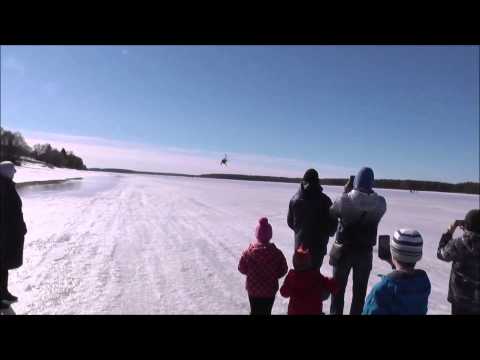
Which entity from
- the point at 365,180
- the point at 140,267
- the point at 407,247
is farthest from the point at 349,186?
the point at 140,267

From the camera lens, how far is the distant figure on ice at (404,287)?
1.98m

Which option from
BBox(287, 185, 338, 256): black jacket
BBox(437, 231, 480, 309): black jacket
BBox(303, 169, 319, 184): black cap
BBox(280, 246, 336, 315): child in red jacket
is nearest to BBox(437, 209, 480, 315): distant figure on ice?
BBox(437, 231, 480, 309): black jacket

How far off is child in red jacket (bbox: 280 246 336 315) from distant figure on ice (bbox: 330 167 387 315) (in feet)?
2.23

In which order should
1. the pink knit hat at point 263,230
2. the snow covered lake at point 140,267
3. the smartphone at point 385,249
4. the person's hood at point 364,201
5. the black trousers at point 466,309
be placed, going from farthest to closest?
the snow covered lake at point 140,267 < the person's hood at point 364,201 < the pink knit hat at point 263,230 < the black trousers at point 466,309 < the smartphone at point 385,249

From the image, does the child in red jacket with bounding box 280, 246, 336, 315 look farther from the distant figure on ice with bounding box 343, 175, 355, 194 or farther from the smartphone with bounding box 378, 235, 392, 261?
the distant figure on ice with bounding box 343, 175, 355, 194

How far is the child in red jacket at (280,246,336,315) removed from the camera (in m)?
2.52

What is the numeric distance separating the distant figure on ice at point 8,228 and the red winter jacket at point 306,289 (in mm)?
2841

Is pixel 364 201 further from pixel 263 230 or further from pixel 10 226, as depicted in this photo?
pixel 10 226

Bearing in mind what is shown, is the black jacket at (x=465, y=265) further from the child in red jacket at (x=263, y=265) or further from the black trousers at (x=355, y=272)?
the child in red jacket at (x=263, y=265)

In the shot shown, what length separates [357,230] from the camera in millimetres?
3080

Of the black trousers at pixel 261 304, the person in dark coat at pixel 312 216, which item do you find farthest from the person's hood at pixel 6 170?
the person in dark coat at pixel 312 216

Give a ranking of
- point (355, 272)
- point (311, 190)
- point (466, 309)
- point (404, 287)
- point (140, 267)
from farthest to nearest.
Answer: point (140, 267), point (311, 190), point (355, 272), point (466, 309), point (404, 287)

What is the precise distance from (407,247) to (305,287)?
83cm
